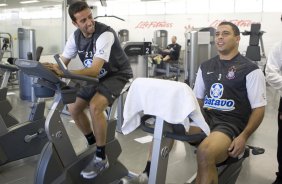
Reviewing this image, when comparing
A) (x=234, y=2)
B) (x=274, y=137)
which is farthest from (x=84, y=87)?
(x=234, y=2)

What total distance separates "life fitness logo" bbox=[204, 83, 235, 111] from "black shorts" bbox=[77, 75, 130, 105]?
0.81m

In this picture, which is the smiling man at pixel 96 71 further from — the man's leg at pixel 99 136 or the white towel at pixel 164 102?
the white towel at pixel 164 102

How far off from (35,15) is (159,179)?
7.80 metres

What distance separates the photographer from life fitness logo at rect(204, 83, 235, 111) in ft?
7.19

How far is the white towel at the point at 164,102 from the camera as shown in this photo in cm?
146

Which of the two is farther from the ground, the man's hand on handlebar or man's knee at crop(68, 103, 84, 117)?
the man's hand on handlebar

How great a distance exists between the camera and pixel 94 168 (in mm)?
2357

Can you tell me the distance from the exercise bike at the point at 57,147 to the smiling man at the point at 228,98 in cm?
91

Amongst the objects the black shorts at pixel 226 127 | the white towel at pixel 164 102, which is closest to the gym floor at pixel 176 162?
the black shorts at pixel 226 127

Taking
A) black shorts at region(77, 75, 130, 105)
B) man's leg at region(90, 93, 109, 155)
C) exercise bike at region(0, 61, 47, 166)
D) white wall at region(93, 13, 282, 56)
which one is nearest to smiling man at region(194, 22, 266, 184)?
black shorts at region(77, 75, 130, 105)

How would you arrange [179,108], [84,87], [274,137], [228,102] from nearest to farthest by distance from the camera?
[179,108], [228,102], [84,87], [274,137]

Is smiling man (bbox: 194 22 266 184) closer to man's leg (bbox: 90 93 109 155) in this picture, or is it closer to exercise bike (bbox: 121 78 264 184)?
exercise bike (bbox: 121 78 264 184)

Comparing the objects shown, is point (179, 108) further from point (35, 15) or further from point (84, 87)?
point (35, 15)

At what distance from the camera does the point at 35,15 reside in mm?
8234
